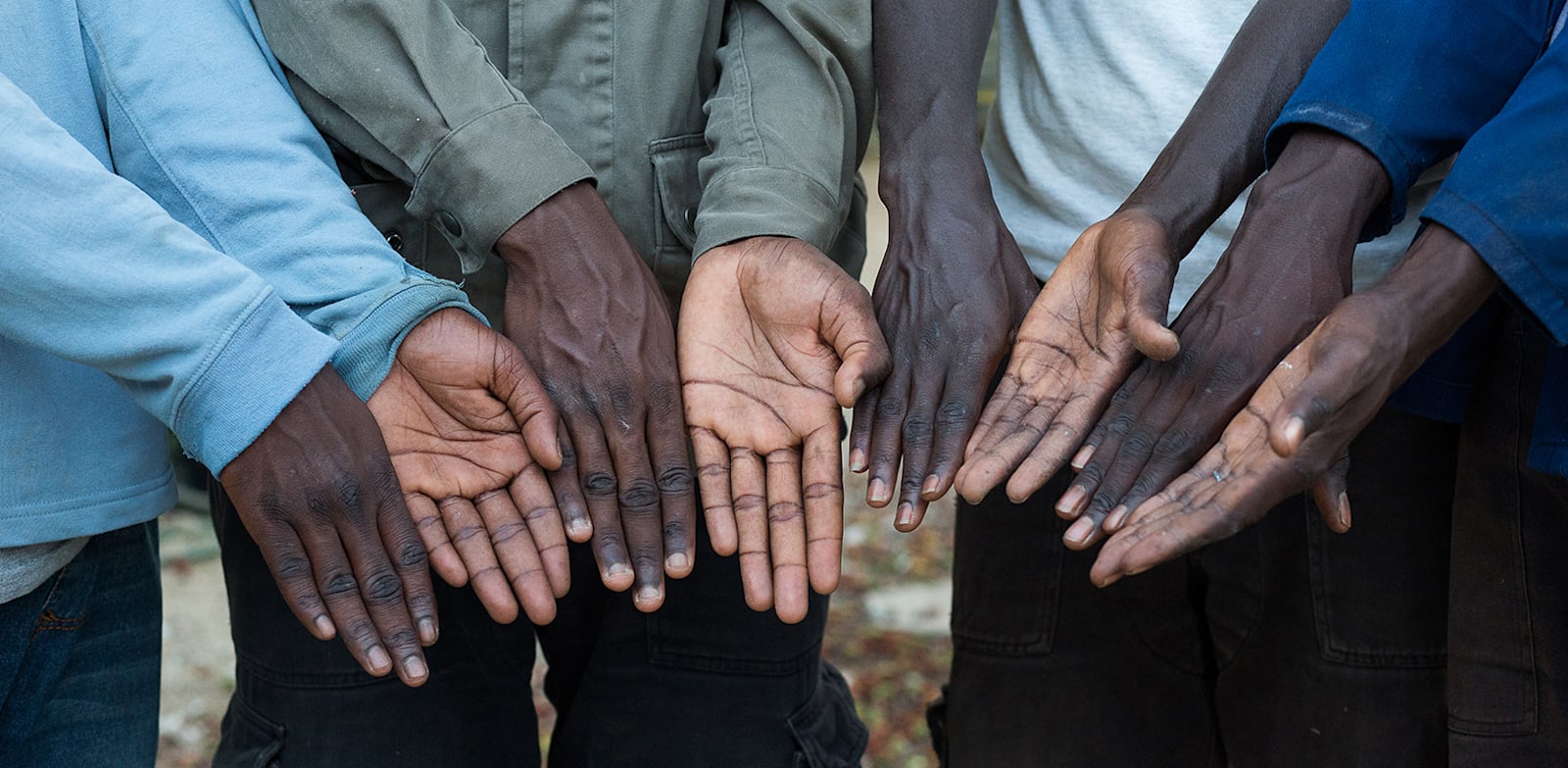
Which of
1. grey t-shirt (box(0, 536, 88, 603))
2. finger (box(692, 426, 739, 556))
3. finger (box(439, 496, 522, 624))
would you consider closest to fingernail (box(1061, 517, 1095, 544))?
finger (box(692, 426, 739, 556))

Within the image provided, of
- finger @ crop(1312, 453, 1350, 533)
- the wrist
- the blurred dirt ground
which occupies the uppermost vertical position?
the wrist

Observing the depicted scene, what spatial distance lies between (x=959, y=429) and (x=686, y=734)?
494 mm

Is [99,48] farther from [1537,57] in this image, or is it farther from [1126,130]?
[1537,57]

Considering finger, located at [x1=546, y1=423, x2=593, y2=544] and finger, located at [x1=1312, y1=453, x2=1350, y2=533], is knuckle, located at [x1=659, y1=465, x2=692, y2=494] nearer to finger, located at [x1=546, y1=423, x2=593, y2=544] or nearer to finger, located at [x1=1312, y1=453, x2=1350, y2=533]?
finger, located at [x1=546, y1=423, x2=593, y2=544]

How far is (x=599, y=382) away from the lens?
1435 millimetres

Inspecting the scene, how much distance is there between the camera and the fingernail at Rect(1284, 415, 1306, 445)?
1177 mm

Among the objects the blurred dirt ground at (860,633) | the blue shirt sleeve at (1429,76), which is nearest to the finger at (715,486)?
the blue shirt sleeve at (1429,76)

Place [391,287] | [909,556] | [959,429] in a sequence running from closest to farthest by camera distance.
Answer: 1. [391,287]
2. [959,429]
3. [909,556]

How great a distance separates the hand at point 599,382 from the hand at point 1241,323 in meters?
0.44

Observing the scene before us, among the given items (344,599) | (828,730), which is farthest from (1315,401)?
(344,599)

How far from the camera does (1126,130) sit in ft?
5.35

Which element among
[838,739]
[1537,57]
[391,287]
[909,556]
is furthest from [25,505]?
[909,556]

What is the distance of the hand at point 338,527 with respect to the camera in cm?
127

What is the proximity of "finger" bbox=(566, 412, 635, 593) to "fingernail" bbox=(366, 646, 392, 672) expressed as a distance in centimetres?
24
